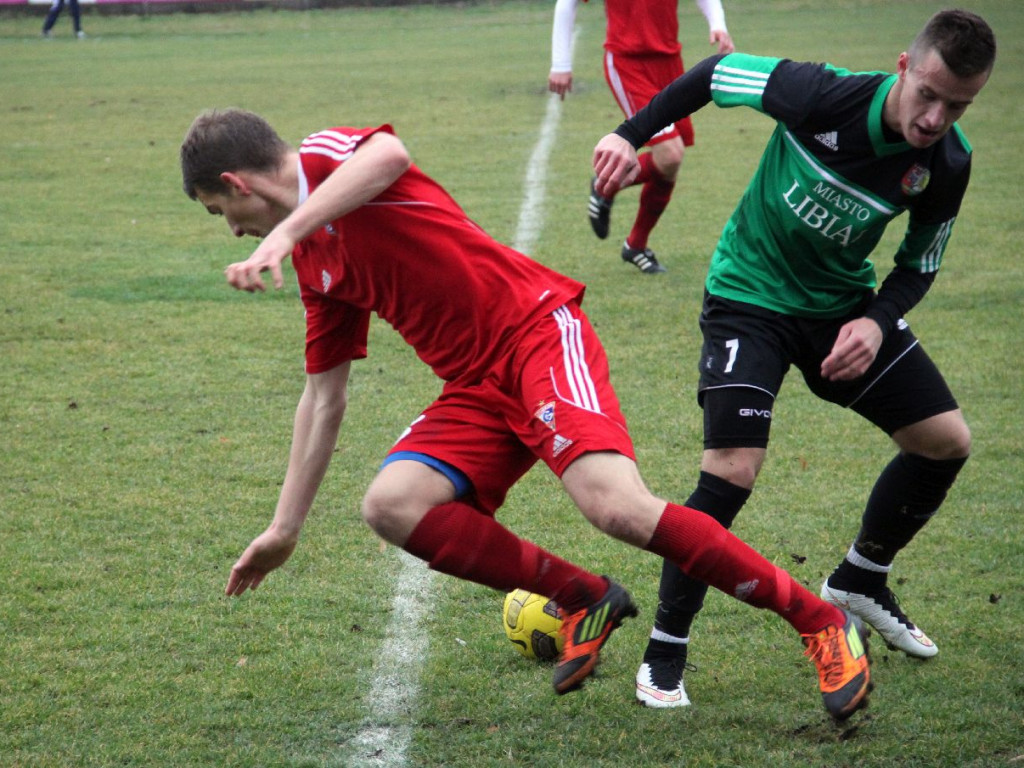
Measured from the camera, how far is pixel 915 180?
343cm

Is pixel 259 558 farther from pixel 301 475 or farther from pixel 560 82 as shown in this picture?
pixel 560 82

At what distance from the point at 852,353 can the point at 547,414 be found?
85 cm

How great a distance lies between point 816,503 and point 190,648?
245 centimetres

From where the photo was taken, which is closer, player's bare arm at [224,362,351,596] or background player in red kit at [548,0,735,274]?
player's bare arm at [224,362,351,596]

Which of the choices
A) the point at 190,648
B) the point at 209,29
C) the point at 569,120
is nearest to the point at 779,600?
the point at 190,648

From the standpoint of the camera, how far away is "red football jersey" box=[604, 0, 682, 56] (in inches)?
327

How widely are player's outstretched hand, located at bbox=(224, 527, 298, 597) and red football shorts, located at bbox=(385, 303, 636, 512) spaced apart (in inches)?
15.6

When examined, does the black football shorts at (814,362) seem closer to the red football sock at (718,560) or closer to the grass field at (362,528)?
the red football sock at (718,560)

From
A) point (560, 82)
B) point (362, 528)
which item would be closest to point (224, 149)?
point (362, 528)

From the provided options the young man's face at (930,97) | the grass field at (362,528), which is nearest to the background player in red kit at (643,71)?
the grass field at (362,528)

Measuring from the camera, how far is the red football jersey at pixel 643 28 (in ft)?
27.2

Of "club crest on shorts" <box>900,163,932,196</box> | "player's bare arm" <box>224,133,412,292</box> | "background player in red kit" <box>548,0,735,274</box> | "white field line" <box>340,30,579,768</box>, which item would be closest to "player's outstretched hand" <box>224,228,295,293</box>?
"player's bare arm" <box>224,133,412,292</box>

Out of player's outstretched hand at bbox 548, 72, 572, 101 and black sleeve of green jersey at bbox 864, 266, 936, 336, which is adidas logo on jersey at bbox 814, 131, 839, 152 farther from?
player's outstretched hand at bbox 548, 72, 572, 101

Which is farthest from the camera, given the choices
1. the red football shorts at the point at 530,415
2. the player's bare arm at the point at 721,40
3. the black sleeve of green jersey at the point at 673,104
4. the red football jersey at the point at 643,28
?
the red football jersey at the point at 643,28
